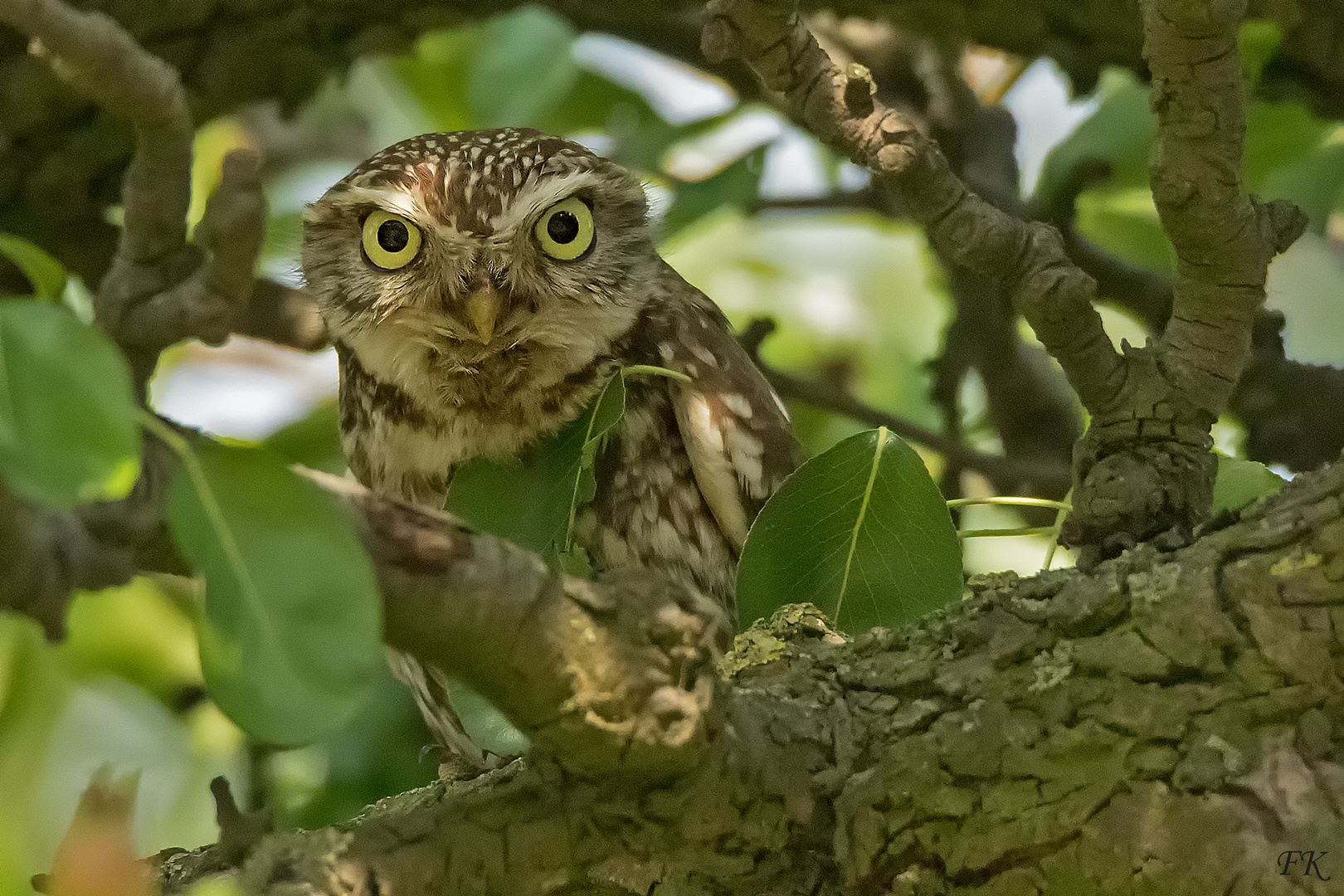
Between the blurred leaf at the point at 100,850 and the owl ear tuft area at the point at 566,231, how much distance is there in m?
1.63

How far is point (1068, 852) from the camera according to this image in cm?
176

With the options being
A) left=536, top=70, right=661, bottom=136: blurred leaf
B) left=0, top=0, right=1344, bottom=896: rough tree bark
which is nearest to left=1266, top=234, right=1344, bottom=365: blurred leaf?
left=536, top=70, right=661, bottom=136: blurred leaf

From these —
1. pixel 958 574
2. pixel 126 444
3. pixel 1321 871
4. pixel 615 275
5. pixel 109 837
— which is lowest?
pixel 109 837

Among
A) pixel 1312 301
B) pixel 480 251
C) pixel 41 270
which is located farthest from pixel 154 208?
pixel 1312 301

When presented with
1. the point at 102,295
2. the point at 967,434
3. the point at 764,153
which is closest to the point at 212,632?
the point at 102,295

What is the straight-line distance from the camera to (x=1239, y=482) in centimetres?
217

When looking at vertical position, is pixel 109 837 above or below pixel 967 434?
below

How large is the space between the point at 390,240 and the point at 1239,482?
1.61 m

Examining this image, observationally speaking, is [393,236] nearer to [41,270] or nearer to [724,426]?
[724,426]

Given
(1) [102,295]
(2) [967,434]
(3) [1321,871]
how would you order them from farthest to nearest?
(2) [967,434], (1) [102,295], (3) [1321,871]

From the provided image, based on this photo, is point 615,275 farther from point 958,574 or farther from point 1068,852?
point 1068,852

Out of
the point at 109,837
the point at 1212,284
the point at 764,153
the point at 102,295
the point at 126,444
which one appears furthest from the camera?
the point at 764,153

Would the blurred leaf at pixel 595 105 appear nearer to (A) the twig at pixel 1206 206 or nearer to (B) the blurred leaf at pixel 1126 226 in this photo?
(B) the blurred leaf at pixel 1126 226

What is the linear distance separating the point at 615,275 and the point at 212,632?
174 centimetres
